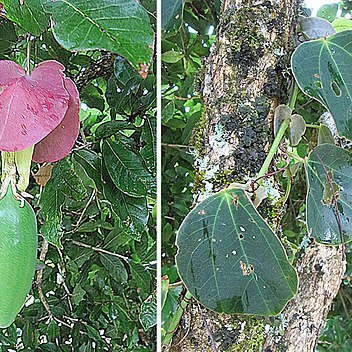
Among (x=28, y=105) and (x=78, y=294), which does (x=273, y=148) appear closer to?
(x=28, y=105)

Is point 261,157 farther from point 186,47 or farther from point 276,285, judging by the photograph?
point 186,47

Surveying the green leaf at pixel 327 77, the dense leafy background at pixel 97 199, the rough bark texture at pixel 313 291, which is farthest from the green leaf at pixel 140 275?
the green leaf at pixel 327 77

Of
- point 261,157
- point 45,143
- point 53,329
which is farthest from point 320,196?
point 53,329

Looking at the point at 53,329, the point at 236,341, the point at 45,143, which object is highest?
the point at 45,143

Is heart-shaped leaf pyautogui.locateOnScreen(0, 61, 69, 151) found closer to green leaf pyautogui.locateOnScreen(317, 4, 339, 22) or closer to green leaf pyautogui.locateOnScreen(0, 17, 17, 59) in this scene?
green leaf pyautogui.locateOnScreen(0, 17, 17, 59)

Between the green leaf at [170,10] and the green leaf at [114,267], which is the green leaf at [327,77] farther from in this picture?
the green leaf at [114,267]

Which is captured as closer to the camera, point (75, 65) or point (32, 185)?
point (75, 65)
